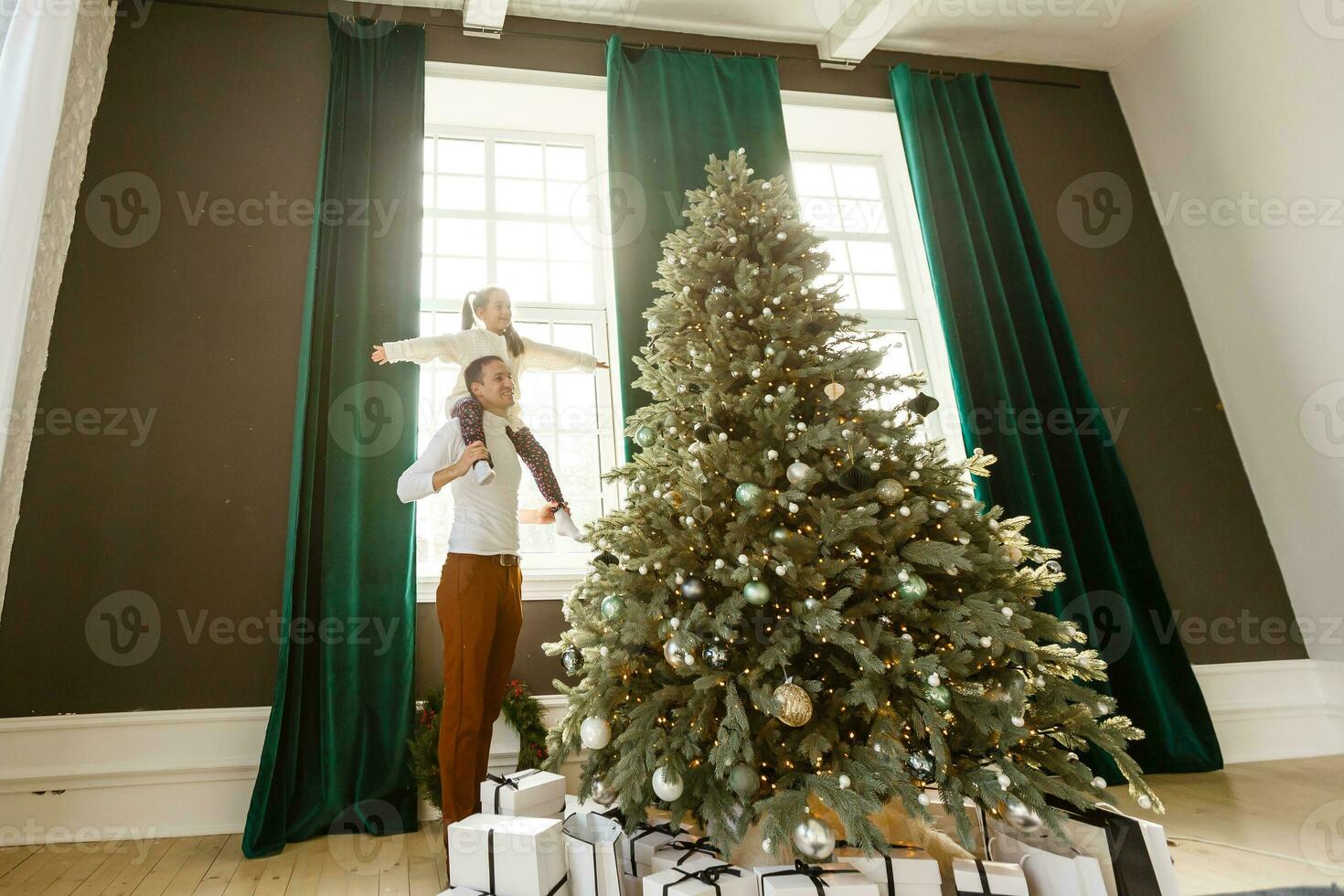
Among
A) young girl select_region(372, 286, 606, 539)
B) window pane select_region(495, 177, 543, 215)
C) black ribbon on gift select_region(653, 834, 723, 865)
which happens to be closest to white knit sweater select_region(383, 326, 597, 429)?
young girl select_region(372, 286, 606, 539)

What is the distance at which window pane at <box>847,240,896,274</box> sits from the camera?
12.2ft

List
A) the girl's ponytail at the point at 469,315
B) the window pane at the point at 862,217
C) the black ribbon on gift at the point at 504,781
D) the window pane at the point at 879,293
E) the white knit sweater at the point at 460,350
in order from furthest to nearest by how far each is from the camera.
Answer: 1. the window pane at the point at 862,217
2. the window pane at the point at 879,293
3. the girl's ponytail at the point at 469,315
4. the white knit sweater at the point at 460,350
5. the black ribbon on gift at the point at 504,781

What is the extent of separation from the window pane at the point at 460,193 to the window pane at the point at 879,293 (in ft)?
6.43

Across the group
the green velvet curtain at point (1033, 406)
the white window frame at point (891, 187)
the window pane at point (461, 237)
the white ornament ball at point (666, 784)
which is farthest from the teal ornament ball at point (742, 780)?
the window pane at point (461, 237)

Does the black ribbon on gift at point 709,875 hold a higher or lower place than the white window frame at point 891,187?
lower

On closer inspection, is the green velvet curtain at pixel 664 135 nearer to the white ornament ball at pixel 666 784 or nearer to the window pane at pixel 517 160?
the window pane at pixel 517 160

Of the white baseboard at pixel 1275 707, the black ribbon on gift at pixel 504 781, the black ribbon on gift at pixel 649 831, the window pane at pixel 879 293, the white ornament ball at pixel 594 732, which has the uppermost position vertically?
the window pane at pixel 879 293

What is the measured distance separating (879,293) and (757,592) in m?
2.58

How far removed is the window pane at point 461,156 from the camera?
3434 millimetres

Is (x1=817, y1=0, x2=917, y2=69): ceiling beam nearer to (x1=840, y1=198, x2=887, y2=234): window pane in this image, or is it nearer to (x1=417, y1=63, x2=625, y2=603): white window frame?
(x1=840, y1=198, x2=887, y2=234): window pane

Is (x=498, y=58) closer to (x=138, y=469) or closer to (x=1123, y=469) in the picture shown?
(x=138, y=469)

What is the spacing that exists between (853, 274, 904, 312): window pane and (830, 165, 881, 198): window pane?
1.68 feet

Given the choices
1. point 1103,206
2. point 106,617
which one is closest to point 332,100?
point 106,617

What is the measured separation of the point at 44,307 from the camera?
1956mm
